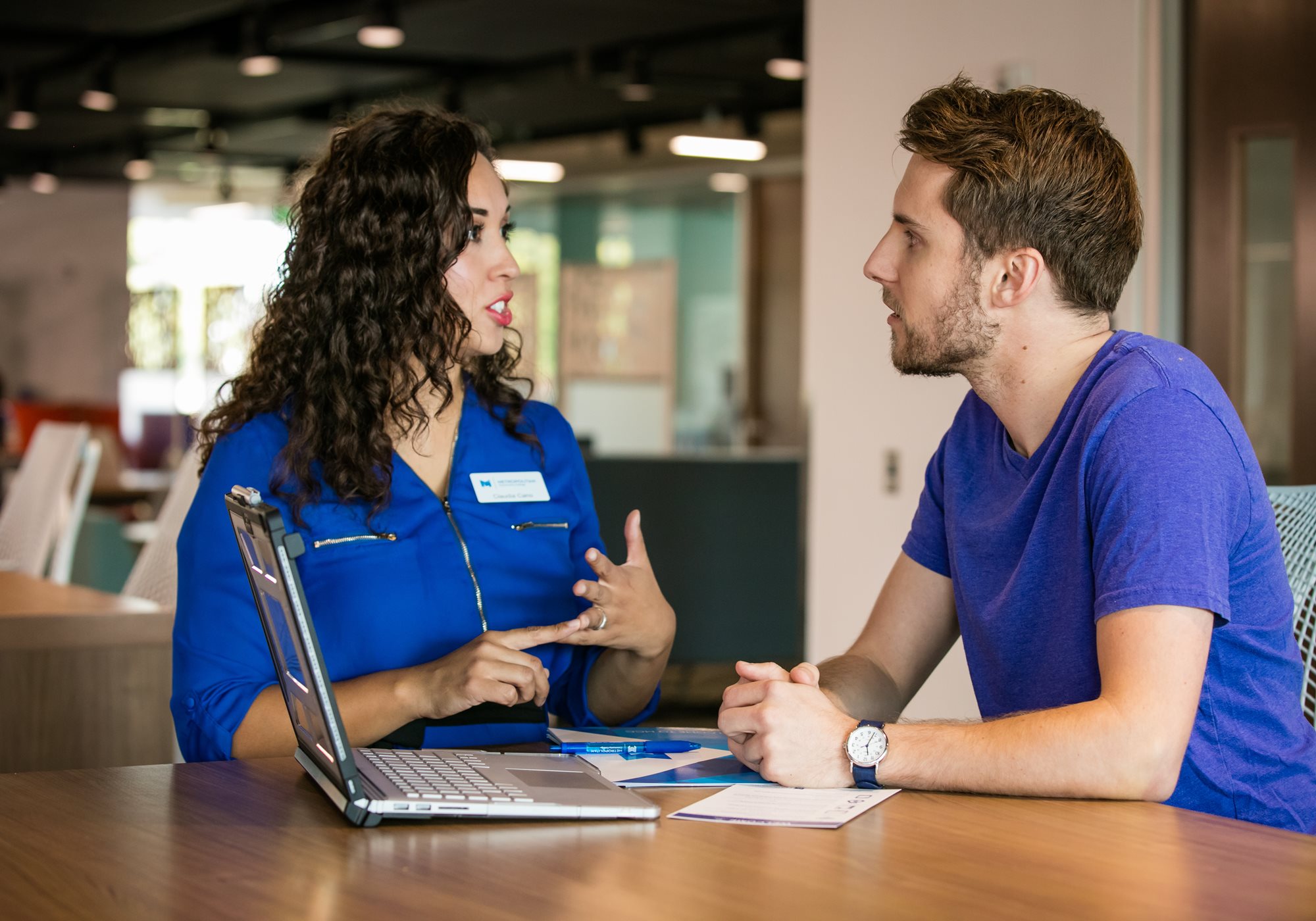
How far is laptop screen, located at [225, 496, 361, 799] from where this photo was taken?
1.21 metres

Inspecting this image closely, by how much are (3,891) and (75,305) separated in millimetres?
14643

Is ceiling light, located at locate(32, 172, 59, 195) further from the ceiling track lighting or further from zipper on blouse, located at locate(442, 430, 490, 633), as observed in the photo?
zipper on blouse, located at locate(442, 430, 490, 633)

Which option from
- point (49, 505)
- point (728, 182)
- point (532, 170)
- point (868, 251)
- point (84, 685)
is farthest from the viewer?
point (532, 170)

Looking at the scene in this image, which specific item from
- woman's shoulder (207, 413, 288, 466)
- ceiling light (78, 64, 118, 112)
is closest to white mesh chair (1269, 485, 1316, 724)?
woman's shoulder (207, 413, 288, 466)

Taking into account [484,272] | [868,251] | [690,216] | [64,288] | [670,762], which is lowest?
[670,762]

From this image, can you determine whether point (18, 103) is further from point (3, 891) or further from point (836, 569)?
point (3, 891)

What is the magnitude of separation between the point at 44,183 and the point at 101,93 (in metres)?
5.49

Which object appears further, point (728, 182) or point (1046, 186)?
point (728, 182)

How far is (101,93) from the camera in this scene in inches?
361

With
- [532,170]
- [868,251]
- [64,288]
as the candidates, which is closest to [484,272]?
[868,251]

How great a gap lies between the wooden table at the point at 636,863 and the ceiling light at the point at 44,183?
13.8 meters

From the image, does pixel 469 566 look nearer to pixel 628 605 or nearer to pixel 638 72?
pixel 628 605

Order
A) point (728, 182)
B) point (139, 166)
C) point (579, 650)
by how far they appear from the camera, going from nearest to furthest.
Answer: point (579, 650)
point (728, 182)
point (139, 166)

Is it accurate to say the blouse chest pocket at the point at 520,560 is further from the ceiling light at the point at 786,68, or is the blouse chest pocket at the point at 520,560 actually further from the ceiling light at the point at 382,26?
the ceiling light at the point at 786,68
